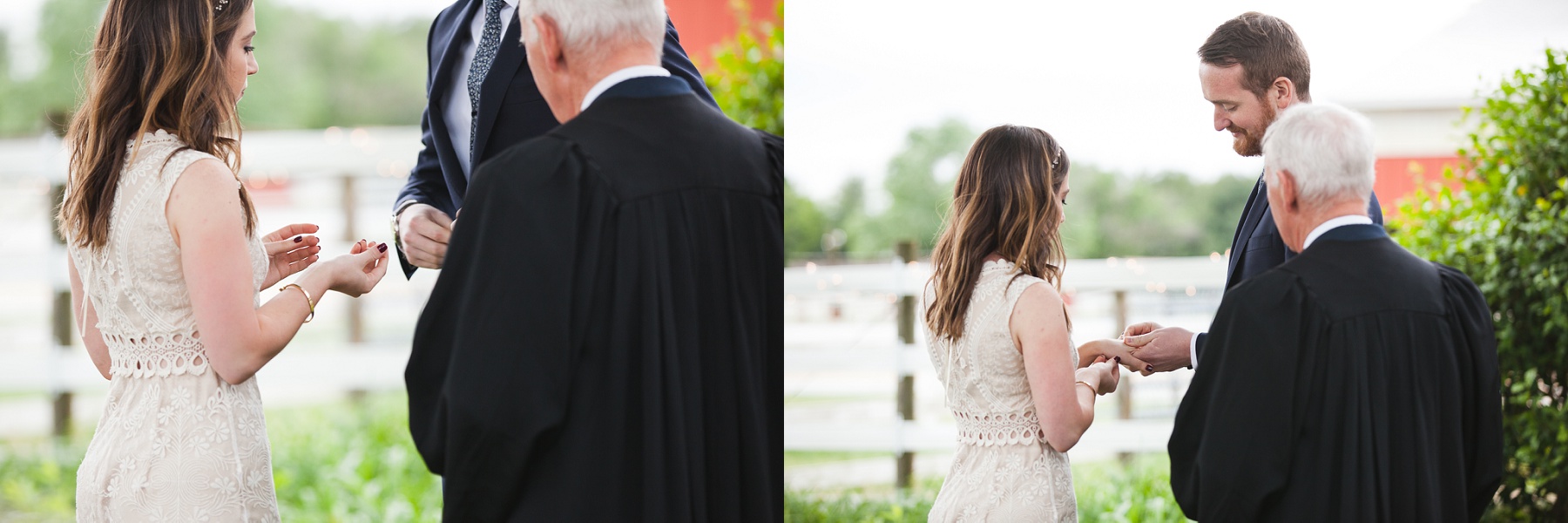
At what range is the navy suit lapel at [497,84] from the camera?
1.99 meters

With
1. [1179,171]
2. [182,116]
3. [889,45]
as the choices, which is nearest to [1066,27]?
[889,45]

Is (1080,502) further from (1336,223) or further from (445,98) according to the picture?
(445,98)

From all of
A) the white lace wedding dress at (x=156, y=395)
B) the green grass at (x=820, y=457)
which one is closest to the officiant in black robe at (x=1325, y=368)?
the white lace wedding dress at (x=156, y=395)

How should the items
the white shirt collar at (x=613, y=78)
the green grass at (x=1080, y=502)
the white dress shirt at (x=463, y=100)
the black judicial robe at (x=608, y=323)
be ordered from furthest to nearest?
1. the green grass at (x=1080, y=502)
2. the white dress shirt at (x=463, y=100)
3. the white shirt collar at (x=613, y=78)
4. the black judicial robe at (x=608, y=323)

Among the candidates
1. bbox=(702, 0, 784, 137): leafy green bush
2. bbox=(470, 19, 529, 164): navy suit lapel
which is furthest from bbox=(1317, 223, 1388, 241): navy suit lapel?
bbox=(702, 0, 784, 137): leafy green bush

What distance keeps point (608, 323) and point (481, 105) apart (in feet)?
1.98

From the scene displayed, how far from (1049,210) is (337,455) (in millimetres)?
4348

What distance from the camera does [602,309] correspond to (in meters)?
1.61

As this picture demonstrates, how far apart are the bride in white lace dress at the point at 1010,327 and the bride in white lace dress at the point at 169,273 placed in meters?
1.18

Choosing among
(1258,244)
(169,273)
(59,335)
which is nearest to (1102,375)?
(1258,244)

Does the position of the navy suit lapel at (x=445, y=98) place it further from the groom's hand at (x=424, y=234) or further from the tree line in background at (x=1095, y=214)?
the tree line in background at (x=1095, y=214)

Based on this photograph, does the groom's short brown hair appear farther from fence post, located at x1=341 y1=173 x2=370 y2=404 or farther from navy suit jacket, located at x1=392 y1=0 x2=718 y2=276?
fence post, located at x1=341 y1=173 x2=370 y2=404

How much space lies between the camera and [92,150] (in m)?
1.91

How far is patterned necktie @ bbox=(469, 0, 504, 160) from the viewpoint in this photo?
2016 mm
